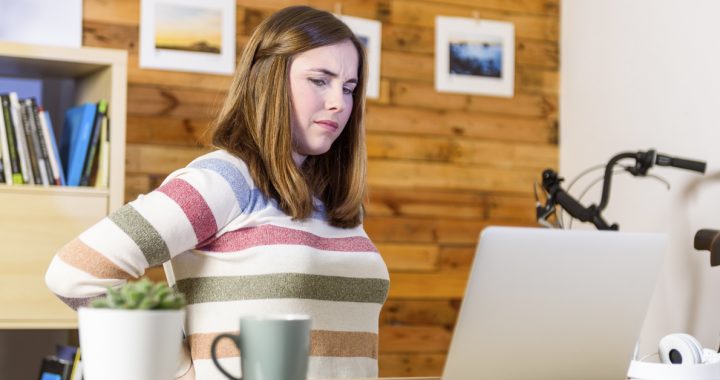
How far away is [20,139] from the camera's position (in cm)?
248

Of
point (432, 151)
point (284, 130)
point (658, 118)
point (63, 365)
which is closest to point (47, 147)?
point (63, 365)

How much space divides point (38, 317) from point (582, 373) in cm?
172

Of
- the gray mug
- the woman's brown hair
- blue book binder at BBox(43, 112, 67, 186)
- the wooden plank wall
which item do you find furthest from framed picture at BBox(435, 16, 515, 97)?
the gray mug

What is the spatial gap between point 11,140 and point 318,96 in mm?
1194

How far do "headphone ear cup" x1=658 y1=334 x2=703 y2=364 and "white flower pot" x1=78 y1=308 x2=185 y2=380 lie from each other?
85 cm

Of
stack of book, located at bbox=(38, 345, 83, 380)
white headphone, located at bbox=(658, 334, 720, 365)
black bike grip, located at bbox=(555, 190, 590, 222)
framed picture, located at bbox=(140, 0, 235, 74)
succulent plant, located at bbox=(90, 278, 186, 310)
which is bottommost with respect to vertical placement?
stack of book, located at bbox=(38, 345, 83, 380)

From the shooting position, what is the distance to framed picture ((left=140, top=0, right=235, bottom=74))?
3.00 m

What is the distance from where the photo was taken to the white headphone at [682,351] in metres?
1.38

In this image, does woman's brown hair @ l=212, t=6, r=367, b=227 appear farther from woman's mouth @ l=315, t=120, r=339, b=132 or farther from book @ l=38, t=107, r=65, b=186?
book @ l=38, t=107, r=65, b=186

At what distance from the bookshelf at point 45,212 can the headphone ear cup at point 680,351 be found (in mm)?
1635

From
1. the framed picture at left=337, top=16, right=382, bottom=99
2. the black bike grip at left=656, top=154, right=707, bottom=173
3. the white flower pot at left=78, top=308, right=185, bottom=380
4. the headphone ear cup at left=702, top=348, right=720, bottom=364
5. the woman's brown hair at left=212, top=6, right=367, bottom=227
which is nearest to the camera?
the white flower pot at left=78, top=308, right=185, bottom=380

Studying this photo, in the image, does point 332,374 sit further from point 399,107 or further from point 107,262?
point 399,107

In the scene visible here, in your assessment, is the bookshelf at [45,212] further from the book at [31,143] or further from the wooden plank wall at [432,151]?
the wooden plank wall at [432,151]

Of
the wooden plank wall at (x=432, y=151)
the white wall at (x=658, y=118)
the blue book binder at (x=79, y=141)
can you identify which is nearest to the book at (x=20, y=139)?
the blue book binder at (x=79, y=141)
